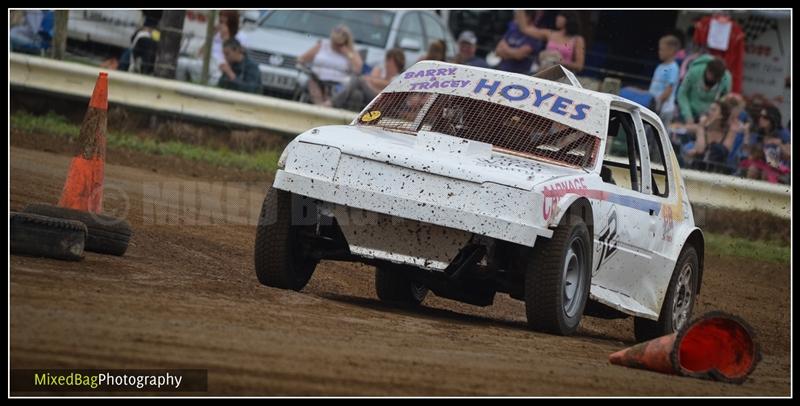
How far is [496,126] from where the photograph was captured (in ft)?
26.9

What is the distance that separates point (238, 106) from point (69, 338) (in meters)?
10.9

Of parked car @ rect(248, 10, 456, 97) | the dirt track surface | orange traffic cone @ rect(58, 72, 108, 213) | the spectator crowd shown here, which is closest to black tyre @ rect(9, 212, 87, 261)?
the dirt track surface

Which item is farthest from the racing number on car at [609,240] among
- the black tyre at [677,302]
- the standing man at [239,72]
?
the standing man at [239,72]

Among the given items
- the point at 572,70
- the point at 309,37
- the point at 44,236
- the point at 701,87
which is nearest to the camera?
the point at 44,236

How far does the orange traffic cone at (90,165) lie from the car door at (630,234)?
10.4ft

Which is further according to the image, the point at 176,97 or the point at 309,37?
the point at 309,37

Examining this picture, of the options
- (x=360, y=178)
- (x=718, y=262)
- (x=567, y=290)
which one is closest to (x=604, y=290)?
(x=567, y=290)

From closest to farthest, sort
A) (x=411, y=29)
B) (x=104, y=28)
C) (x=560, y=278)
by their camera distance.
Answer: (x=560, y=278), (x=104, y=28), (x=411, y=29)

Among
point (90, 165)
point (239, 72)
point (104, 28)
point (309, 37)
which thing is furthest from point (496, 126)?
point (104, 28)

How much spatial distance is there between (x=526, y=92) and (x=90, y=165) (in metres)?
2.77

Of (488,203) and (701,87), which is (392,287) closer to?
(488,203)

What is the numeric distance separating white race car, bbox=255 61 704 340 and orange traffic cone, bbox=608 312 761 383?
0.70 meters

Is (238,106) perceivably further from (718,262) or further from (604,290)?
(604,290)

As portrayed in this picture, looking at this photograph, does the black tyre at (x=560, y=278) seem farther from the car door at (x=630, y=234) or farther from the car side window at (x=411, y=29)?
the car side window at (x=411, y=29)
